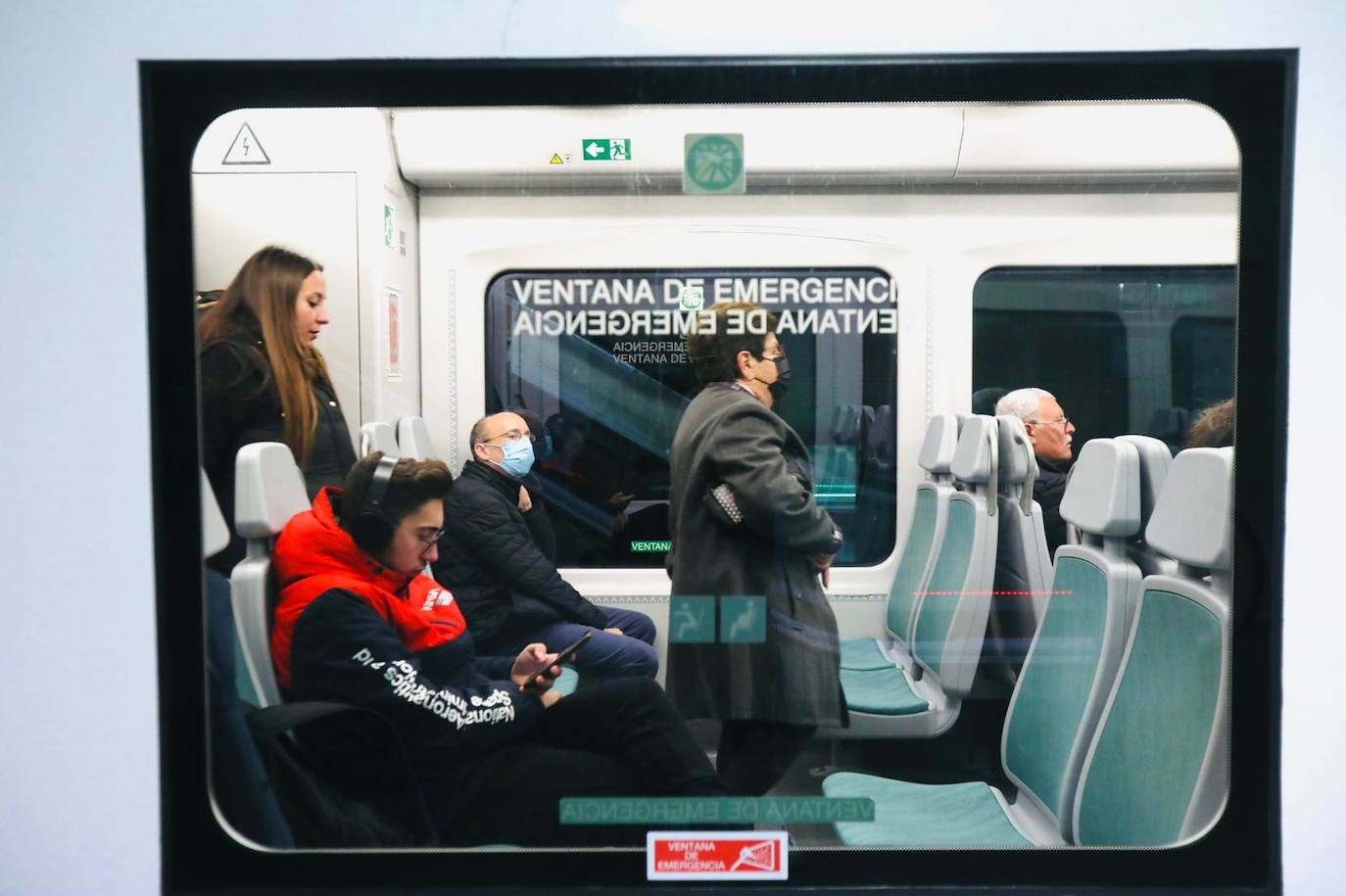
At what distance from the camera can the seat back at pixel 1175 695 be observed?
184 cm

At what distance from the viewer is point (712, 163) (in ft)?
6.01

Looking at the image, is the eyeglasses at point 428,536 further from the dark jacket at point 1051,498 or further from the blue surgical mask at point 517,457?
the dark jacket at point 1051,498

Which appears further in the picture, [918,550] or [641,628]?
[918,550]

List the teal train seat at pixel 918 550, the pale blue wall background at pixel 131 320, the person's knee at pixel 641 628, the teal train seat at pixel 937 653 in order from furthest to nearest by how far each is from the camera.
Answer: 1. the teal train seat at pixel 918 550
2. the teal train seat at pixel 937 653
3. the person's knee at pixel 641 628
4. the pale blue wall background at pixel 131 320

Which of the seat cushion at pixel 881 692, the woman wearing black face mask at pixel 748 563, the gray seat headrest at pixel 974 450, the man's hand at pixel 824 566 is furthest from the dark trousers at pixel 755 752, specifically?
the gray seat headrest at pixel 974 450

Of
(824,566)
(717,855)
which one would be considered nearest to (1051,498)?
(824,566)

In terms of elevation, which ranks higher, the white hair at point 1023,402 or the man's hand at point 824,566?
the white hair at point 1023,402

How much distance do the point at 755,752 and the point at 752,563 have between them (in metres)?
0.33

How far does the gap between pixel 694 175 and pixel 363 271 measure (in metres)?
0.64

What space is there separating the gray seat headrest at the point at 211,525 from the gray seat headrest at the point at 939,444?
132 centimetres

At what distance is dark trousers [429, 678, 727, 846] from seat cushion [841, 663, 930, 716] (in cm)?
31

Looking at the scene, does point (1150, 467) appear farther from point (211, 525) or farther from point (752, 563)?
point (211, 525)

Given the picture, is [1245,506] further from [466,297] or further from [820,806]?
[466,297]

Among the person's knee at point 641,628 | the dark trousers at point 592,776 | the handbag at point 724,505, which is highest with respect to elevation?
the handbag at point 724,505
